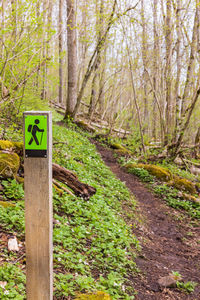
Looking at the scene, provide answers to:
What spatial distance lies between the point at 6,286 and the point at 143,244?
13.1 feet

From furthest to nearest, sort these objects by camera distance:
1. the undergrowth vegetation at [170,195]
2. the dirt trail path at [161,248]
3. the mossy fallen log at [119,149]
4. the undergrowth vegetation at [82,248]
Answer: the mossy fallen log at [119,149] < the undergrowth vegetation at [170,195] < the dirt trail path at [161,248] < the undergrowth vegetation at [82,248]

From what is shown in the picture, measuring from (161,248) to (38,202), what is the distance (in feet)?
16.7

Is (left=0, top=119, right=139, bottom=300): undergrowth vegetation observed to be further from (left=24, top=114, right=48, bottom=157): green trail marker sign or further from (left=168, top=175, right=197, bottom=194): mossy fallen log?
(left=168, top=175, right=197, bottom=194): mossy fallen log

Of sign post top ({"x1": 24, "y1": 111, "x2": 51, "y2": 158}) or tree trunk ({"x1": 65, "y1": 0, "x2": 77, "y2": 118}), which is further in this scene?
tree trunk ({"x1": 65, "y1": 0, "x2": 77, "y2": 118})

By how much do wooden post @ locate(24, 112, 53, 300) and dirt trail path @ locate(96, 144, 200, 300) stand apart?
2.31 m

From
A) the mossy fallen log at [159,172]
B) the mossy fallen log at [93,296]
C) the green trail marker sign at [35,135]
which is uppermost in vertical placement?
the green trail marker sign at [35,135]

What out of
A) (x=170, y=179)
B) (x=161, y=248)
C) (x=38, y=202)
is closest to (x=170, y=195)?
(x=170, y=179)

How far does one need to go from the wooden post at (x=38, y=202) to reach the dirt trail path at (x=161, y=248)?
231 cm

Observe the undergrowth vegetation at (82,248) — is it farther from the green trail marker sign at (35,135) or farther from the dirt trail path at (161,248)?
the green trail marker sign at (35,135)

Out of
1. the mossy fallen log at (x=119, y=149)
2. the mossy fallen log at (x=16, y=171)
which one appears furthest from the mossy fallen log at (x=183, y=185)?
the mossy fallen log at (x=16, y=171)

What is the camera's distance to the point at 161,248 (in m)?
6.69

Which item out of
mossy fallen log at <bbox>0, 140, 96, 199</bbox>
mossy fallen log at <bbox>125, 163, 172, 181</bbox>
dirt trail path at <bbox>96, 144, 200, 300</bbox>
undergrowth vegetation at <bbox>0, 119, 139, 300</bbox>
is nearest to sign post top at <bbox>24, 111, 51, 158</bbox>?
undergrowth vegetation at <bbox>0, 119, 139, 300</bbox>

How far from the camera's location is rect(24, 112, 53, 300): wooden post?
7.63ft

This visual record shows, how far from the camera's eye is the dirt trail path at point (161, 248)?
15.6 feet
